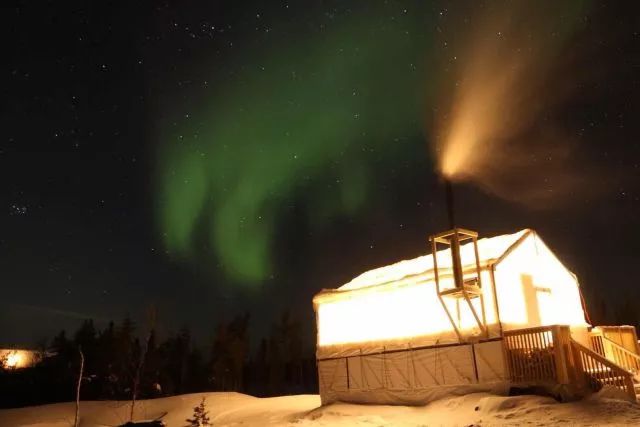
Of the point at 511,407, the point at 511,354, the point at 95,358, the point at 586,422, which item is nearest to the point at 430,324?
the point at 511,354

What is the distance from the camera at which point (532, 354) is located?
1499 cm

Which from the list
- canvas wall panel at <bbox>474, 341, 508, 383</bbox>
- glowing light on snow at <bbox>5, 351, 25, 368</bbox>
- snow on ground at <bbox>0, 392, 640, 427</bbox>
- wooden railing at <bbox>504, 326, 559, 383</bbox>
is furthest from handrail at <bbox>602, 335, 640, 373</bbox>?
glowing light on snow at <bbox>5, 351, 25, 368</bbox>

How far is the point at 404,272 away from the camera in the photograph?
806 inches

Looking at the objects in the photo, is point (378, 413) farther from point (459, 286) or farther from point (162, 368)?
point (162, 368)

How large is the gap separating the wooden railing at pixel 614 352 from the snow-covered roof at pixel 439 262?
13.4 feet

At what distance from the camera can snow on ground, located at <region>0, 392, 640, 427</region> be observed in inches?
500

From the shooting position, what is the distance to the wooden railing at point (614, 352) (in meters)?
17.7

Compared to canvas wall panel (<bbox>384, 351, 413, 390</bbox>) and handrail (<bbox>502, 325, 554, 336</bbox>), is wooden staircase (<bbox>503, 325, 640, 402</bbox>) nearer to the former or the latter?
handrail (<bbox>502, 325, 554, 336</bbox>)

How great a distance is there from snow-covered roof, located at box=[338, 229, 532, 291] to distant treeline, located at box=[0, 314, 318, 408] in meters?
19.4

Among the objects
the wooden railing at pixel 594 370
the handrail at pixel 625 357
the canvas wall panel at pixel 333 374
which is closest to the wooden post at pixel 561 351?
the wooden railing at pixel 594 370

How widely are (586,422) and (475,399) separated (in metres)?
3.71

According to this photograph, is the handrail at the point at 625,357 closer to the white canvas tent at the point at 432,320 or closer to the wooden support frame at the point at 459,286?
the white canvas tent at the point at 432,320

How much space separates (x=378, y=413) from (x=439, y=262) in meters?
5.45

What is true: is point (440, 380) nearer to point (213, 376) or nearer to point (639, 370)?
point (639, 370)
